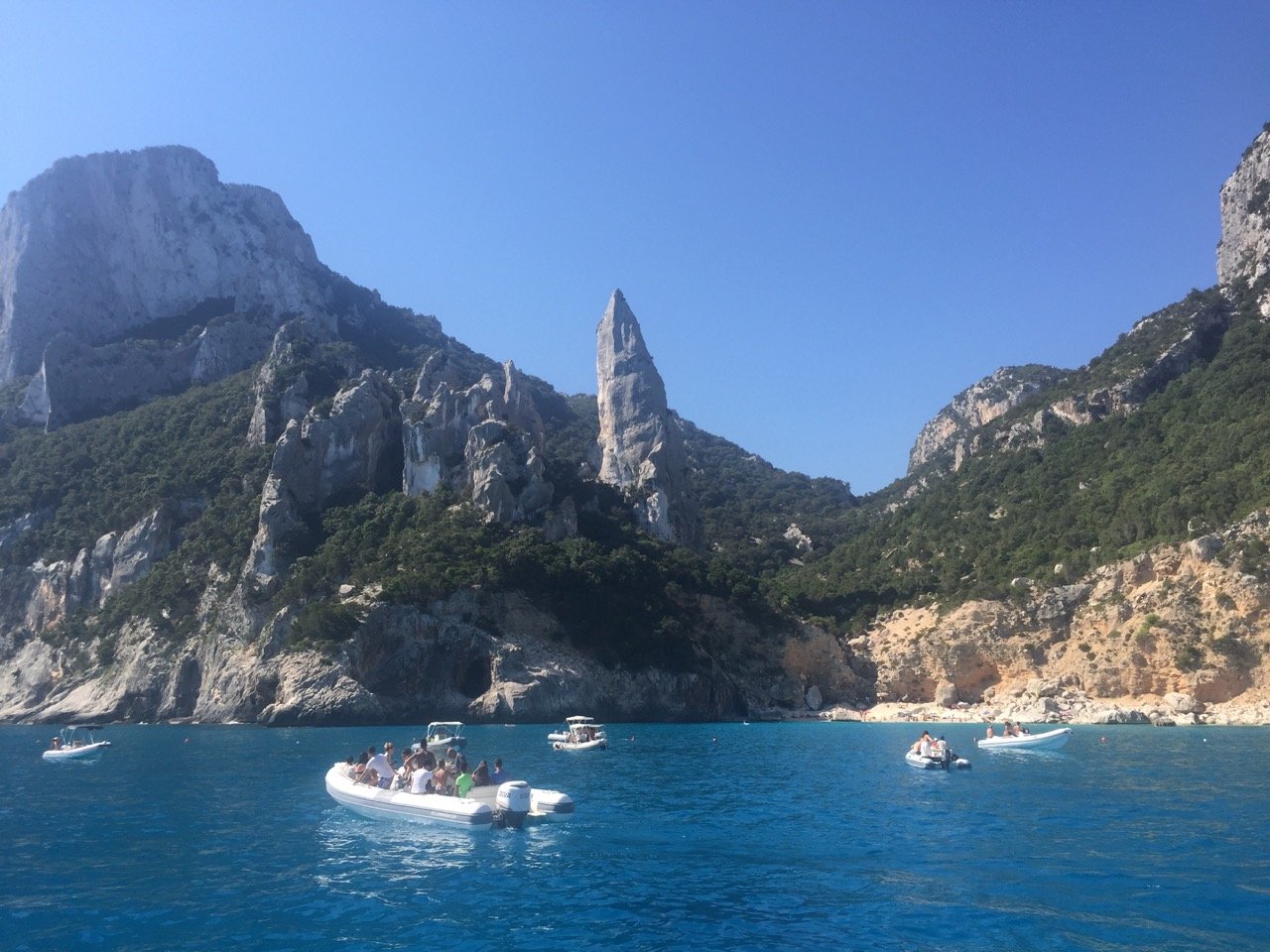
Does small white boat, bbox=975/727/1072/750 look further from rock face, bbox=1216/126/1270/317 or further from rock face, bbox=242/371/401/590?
rock face, bbox=1216/126/1270/317

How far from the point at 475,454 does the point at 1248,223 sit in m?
81.1

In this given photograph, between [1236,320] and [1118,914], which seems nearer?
[1118,914]

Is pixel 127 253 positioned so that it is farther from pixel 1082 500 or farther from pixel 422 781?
pixel 422 781

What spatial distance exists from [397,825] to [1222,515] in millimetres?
57160

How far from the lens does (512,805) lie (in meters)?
20.9

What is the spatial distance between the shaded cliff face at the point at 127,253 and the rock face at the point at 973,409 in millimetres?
91900

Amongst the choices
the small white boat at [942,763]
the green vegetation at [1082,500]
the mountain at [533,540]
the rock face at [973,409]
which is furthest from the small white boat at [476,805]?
the rock face at [973,409]

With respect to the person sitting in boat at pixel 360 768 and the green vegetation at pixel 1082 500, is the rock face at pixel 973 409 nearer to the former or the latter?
the green vegetation at pixel 1082 500

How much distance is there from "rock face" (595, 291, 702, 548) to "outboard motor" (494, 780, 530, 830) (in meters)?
68.9

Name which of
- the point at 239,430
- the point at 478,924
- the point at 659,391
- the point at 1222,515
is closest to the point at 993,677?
the point at 1222,515

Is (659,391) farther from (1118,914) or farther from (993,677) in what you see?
(1118,914)

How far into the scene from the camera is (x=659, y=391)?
10675cm

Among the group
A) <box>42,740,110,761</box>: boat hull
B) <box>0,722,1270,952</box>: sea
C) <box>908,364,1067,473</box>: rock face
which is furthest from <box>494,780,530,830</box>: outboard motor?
<box>908,364,1067,473</box>: rock face

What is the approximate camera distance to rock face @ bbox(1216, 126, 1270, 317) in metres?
87.7
